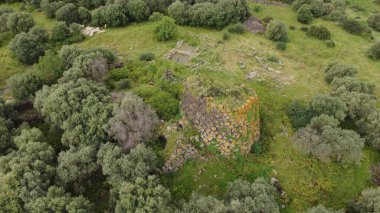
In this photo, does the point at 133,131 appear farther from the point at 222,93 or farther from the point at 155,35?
the point at 155,35

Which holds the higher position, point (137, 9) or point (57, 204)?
point (137, 9)

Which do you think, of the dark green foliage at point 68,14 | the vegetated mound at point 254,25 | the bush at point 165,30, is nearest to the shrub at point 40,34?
the dark green foliage at point 68,14

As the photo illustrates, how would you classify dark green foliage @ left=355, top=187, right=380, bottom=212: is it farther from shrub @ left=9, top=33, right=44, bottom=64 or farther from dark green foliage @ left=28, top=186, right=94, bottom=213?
shrub @ left=9, top=33, right=44, bottom=64

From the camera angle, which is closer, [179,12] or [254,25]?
[179,12]

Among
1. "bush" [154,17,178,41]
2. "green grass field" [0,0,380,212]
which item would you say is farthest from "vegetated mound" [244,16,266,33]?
"bush" [154,17,178,41]

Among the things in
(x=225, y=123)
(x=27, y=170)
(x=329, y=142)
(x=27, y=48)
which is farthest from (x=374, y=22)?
(x=27, y=170)

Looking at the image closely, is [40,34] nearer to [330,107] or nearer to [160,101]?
[160,101]

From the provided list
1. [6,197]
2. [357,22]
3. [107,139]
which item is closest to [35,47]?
[107,139]
